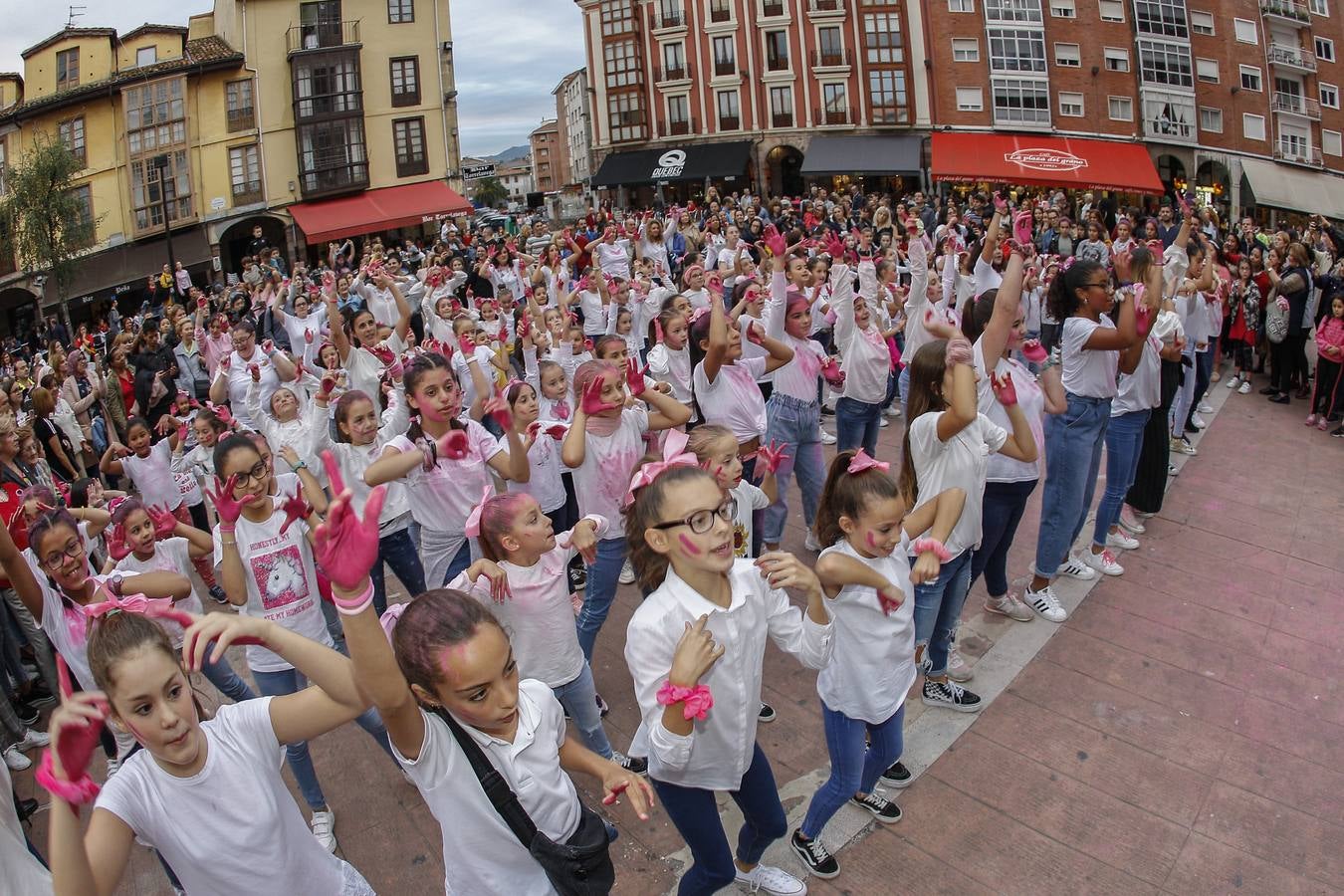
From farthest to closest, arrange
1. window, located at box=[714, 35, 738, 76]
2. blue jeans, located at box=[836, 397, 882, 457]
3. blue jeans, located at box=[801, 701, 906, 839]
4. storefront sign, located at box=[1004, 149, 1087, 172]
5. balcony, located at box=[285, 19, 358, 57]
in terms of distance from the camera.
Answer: window, located at box=[714, 35, 738, 76] < storefront sign, located at box=[1004, 149, 1087, 172] < balcony, located at box=[285, 19, 358, 57] < blue jeans, located at box=[836, 397, 882, 457] < blue jeans, located at box=[801, 701, 906, 839]

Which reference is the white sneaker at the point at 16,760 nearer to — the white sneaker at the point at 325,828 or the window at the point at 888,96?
the white sneaker at the point at 325,828

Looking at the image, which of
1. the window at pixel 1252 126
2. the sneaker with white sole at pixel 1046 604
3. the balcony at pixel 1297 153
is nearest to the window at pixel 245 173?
the sneaker with white sole at pixel 1046 604

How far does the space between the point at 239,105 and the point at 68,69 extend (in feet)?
22.5

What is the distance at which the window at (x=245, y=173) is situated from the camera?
33375 mm

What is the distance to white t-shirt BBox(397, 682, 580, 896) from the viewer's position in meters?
2.21

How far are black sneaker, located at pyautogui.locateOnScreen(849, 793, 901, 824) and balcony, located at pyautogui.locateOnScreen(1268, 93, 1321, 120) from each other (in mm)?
47165

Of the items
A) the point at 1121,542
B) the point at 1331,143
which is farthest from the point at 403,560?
the point at 1331,143

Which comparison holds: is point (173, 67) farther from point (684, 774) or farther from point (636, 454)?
point (684, 774)

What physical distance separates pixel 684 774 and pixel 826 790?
2.82 ft

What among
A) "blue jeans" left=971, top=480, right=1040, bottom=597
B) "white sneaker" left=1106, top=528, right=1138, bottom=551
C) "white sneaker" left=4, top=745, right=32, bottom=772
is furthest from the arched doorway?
"white sneaker" left=4, top=745, right=32, bottom=772

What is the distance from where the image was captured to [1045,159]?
3525 cm

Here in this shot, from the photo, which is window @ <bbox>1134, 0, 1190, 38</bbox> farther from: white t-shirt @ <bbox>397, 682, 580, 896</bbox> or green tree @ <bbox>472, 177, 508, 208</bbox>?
green tree @ <bbox>472, 177, 508, 208</bbox>

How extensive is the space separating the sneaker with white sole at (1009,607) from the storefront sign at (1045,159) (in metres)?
33.9

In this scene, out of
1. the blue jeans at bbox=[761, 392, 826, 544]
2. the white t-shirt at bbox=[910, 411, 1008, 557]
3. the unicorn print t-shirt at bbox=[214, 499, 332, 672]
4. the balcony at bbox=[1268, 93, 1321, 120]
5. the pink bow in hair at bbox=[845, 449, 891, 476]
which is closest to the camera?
the pink bow in hair at bbox=[845, 449, 891, 476]
